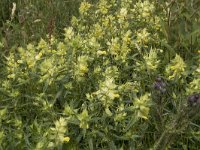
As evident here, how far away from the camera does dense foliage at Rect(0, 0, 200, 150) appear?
1911 mm

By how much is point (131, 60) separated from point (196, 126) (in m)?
0.64

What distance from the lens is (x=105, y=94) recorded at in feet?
6.28

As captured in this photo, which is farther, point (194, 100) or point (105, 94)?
point (105, 94)

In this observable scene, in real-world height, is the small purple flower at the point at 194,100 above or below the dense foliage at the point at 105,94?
above

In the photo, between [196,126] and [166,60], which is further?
[166,60]

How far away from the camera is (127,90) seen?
218 cm

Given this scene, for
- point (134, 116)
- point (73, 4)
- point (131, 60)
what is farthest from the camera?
point (73, 4)

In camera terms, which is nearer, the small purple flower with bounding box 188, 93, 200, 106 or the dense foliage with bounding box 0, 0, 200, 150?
the small purple flower with bounding box 188, 93, 200, 106

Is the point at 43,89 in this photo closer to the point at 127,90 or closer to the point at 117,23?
the point at 127,90

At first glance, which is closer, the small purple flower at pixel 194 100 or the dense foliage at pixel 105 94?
the small purple flower at pixel 194 100

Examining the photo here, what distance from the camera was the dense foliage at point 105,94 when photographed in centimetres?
191

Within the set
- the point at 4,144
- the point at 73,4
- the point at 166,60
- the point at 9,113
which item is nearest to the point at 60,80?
the point at 9,113

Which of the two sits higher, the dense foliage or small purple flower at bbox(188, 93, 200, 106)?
small purple flower at bbox(188, 93, 200, 106)

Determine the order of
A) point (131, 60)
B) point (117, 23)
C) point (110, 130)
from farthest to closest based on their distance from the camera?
1. point (117, 23)
2. point (131, 60)
3. point (110, 130)
